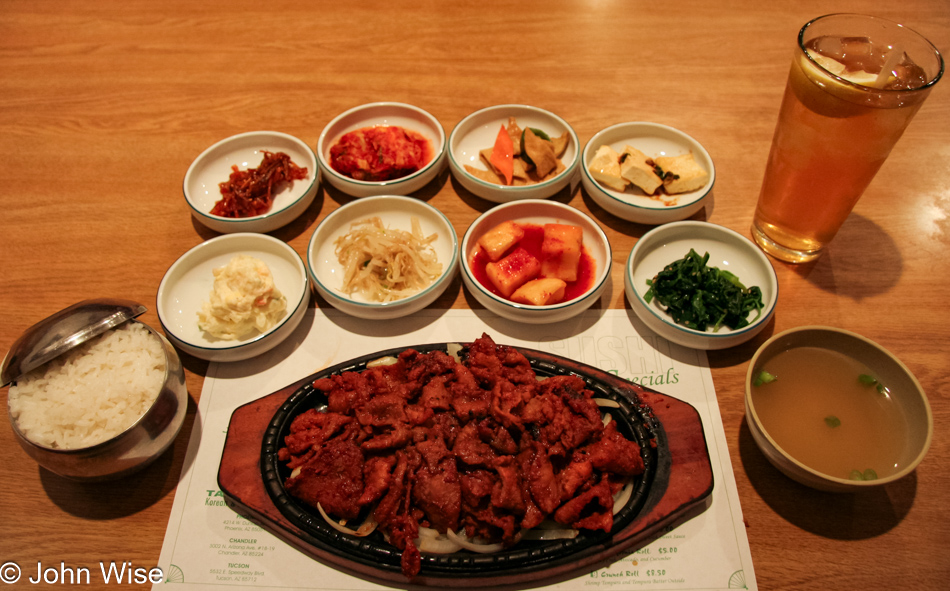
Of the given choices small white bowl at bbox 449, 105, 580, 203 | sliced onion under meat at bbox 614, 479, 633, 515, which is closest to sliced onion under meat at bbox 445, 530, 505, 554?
Answer: sliced onion under meat at bbox 614, 479, 633, 515

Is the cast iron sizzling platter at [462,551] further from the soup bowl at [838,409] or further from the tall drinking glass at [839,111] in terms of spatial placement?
the tall drinking glass at [839,111]

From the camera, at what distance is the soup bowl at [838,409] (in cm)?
178

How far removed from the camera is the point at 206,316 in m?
2.28

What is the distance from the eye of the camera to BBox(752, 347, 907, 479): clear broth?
6.02 feet

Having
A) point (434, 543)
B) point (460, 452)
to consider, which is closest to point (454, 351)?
point (460, 452)

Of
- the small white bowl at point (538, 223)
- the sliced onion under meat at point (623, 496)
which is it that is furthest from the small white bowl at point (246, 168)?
the sliced onion under meat at point (623, 496)

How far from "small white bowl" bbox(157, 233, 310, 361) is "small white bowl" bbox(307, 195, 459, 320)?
12cm

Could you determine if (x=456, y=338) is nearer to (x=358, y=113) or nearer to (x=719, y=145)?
(x=358, y=113)

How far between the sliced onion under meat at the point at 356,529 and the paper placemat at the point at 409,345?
0.17m

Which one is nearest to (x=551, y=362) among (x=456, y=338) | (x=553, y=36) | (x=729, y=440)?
A: (x=456, y=338)

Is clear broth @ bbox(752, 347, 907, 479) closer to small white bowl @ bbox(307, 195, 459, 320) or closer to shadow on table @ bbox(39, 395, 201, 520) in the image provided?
small white bowl @ bbox(307, 195, 459, 320)

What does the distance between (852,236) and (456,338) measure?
2.05 m

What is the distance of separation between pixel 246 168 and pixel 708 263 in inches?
100

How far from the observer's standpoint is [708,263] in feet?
8.38
